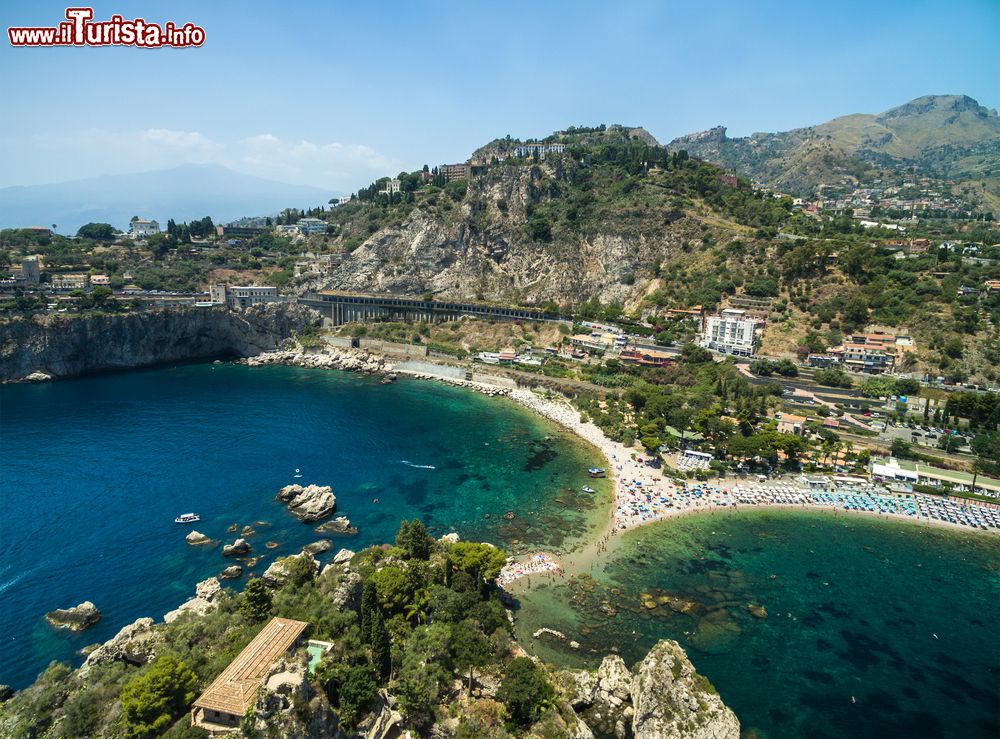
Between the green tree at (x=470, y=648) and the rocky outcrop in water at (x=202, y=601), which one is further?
the rocky outcrop in water at (x=202, y=601)

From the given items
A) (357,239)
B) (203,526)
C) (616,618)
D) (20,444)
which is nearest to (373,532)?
(203,526)

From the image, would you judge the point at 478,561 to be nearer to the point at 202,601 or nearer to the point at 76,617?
the point at 202,601

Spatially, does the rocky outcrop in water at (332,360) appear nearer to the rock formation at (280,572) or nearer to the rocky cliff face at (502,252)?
the rocky cliff face at (502,252)

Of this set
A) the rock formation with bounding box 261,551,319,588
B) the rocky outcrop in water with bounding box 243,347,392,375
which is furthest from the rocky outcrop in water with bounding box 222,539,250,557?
the rocky outcrop in water with bounding box 243,347,392,375

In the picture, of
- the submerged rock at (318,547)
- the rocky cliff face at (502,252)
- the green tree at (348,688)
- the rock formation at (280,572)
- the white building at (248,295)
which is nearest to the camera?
the green tree at (348,688)

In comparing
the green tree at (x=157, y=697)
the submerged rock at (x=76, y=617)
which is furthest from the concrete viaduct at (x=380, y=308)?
the green tree at (x=157, y=697)

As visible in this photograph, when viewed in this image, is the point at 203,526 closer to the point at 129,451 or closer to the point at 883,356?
the point at 129,451
